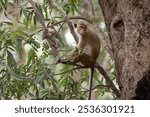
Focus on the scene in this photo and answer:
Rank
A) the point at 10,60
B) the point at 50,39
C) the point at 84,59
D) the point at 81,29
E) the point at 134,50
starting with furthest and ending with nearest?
the point at 81,29, the point at 84,59, the point at 50,39, the point at 10,60, the point at 134,50

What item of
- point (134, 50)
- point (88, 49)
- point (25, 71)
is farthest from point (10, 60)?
point (88, 49)

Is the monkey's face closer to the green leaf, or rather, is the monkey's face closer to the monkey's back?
the monkey's back

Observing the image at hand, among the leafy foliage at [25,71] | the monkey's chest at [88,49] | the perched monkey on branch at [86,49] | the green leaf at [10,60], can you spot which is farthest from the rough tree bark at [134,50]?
the monkey's chest at [88,49]

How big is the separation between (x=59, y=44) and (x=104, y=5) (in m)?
0.48

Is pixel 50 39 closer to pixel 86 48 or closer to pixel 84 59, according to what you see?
pixel 84 59

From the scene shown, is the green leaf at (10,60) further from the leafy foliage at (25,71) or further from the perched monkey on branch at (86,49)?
the perched monkey on branch at (86,49)

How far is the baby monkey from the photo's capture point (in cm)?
288

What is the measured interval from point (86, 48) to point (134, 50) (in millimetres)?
1079

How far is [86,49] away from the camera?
335 cm

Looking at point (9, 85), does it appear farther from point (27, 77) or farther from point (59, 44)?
point (59, 44)

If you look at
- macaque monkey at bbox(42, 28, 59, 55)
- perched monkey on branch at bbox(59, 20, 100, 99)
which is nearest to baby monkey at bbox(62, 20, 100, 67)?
perched monkey on branch at bbox(59, 20, 100, 99)

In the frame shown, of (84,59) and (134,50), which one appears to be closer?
(134,50)

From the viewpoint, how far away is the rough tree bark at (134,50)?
2.26 meters

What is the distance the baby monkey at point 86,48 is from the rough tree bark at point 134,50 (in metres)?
0.41
